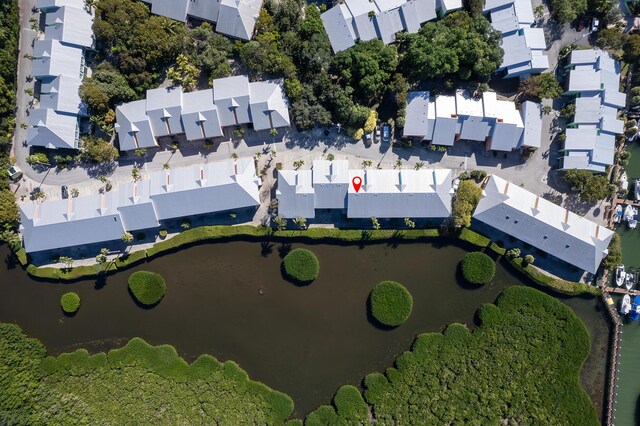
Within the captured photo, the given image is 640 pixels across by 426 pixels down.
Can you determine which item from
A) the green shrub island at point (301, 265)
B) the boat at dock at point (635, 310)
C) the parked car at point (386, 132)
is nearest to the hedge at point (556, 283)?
the boat at dock at point (635, 310)

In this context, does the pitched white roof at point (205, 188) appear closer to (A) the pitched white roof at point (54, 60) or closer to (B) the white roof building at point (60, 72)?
(B) the white roof building at point (60, 72)

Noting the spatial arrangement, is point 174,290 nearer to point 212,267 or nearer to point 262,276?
point 212,267

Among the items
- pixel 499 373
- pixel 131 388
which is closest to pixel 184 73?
pixel 131 388

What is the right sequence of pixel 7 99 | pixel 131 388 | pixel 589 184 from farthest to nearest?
pixel 7 99 → pixel 131 388 → pixel 589 184

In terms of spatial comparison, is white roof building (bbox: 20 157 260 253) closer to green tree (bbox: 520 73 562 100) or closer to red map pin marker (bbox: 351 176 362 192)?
red map pin marker (bbox: 351 176 362 192)

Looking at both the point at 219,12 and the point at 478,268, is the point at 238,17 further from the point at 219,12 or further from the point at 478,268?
the point at 478,268

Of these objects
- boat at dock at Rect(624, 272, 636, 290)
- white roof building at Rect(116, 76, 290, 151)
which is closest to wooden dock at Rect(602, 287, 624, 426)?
boat at dock at Rect(624, 272, 636, 290)
